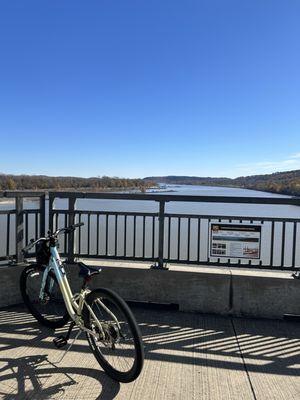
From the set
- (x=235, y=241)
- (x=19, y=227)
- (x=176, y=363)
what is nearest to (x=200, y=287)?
(x=235, y=241)

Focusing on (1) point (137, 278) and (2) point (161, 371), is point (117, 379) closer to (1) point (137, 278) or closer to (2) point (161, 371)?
(2) point (161, 371)

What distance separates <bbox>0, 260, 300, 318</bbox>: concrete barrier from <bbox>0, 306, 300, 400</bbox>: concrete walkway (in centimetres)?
25

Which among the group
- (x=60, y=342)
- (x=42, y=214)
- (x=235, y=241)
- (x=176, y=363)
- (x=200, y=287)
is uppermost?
(x=42, y=214)

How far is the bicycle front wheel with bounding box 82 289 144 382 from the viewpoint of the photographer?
3453 millimetres

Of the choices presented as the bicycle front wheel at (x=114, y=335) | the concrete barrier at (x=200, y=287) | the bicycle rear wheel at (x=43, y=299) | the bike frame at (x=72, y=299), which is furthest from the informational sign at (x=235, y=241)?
the bicycle front wheel at (x=114, y=335)

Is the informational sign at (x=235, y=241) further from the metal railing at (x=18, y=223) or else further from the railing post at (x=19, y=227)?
the railing post at (x=19, y=227)

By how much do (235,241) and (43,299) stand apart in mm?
2549

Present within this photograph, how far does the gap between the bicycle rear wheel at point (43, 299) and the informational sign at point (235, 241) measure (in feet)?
6.91

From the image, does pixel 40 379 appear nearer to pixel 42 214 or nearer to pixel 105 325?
pixel 105 325

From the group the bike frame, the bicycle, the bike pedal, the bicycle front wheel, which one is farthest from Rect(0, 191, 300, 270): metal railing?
the bicycle front wheel

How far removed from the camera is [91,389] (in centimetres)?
347

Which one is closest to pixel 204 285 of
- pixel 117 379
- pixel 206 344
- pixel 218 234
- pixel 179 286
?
pixel 179 286

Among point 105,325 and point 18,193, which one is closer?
point 105,325

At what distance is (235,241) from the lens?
5707 mm
